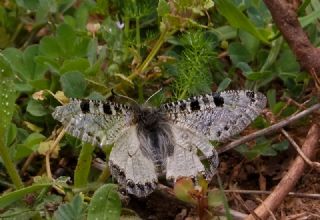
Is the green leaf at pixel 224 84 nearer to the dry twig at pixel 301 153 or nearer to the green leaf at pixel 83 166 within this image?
the dry twig at pixel 301 153

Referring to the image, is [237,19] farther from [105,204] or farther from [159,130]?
[105,204]

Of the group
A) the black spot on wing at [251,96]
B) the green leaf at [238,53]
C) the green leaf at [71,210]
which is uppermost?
the green leaf at [238,53]

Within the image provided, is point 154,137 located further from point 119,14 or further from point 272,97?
point 119,14

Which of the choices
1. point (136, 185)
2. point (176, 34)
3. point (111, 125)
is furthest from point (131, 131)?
point (176, 34)

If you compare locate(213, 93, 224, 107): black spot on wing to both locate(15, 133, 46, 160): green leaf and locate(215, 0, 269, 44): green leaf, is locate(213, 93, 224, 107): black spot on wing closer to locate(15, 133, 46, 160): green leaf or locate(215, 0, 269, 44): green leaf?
locate(215, 0, 269, 44): green leaf

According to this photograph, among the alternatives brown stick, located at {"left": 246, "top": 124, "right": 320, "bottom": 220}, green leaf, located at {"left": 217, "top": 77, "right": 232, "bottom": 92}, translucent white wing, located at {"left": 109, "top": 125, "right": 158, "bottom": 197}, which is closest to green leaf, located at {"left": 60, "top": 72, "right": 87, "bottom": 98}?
translucent white wing, located at {"left": 109, "top": 125, "right": 158, "bottom": 197}

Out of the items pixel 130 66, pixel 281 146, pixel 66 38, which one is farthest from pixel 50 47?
pixel 281 146

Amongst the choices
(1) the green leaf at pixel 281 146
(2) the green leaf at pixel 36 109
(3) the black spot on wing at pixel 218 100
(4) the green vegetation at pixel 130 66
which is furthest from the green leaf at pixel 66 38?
(1) the green leaf at pixel 281 146
